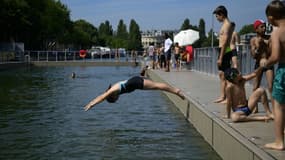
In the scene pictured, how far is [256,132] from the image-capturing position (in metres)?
8.16

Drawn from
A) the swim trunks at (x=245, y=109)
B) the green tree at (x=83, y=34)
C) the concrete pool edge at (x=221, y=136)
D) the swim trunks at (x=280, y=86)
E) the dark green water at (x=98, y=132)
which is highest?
the green tree at (x=83, y=34)

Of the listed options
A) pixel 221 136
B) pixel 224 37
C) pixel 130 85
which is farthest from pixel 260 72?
pixel 130 85

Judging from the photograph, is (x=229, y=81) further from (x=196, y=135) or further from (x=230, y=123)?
(x=196, y=135)

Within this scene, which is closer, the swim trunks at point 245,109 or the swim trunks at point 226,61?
the swim trunks at point 245,109

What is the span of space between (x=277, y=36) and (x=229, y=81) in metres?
3.09

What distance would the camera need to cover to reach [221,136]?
27.3ft

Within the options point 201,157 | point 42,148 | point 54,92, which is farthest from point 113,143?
point 54,92

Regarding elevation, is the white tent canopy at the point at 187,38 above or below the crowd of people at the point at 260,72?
above

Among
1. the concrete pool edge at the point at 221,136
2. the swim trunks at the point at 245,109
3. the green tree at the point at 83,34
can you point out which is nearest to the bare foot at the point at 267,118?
the swim trunks at the point at 245,109

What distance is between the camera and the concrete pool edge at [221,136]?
6702 mm

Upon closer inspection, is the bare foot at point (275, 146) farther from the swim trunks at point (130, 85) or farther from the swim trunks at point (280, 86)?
the swim trunks at point (130, 85)

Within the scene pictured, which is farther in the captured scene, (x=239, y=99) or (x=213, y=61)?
(x=213, y=61)

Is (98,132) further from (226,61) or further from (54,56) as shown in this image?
(54,56)

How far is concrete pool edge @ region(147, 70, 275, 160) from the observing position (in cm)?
670
